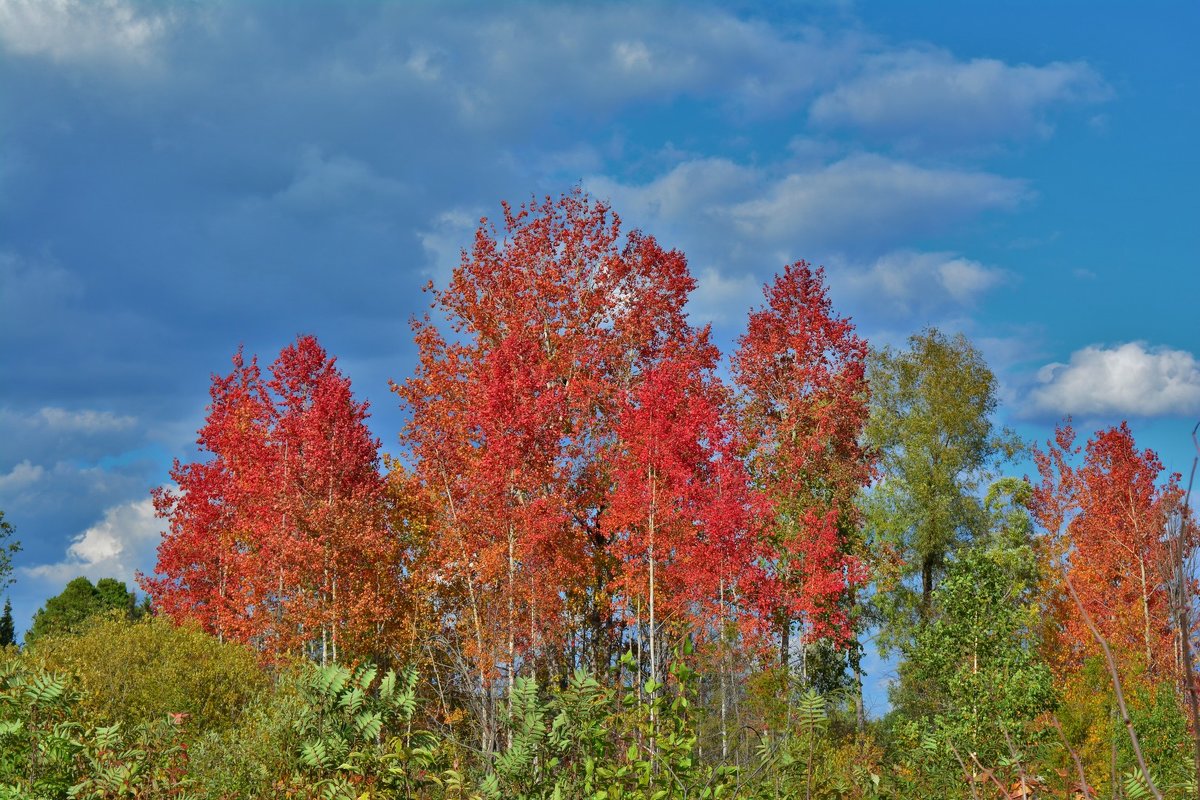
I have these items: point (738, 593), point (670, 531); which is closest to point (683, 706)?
point (670, 531)

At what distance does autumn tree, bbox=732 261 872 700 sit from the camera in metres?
24.4

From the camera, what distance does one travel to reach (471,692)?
21594 millimetres

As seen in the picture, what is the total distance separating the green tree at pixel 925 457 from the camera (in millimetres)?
32250

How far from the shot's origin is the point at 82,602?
54.1 metres

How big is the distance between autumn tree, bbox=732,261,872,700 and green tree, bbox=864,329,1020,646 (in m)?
4.81

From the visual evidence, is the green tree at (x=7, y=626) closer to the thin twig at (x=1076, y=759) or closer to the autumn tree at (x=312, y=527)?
the autumn tree at (x=312, y=527)

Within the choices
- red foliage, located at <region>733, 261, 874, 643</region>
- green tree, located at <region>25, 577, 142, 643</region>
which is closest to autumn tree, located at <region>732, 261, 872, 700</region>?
red foliage, located at <region>733, 261, 874, 643</region>

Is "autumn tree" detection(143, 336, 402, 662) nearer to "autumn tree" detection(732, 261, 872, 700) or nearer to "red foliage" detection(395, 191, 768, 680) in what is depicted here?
"red foliage" detection(395, 191, 768, 680)

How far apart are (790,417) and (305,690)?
21533mm

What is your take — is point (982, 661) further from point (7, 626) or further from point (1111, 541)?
point (7, 626)

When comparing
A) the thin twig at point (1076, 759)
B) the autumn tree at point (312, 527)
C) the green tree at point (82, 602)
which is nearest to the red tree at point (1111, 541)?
the autumn tree at point (312, 527)

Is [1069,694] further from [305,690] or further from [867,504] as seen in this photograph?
[305,690]

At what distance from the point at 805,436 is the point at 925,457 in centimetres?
844

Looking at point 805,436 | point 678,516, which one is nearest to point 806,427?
point 805,436
